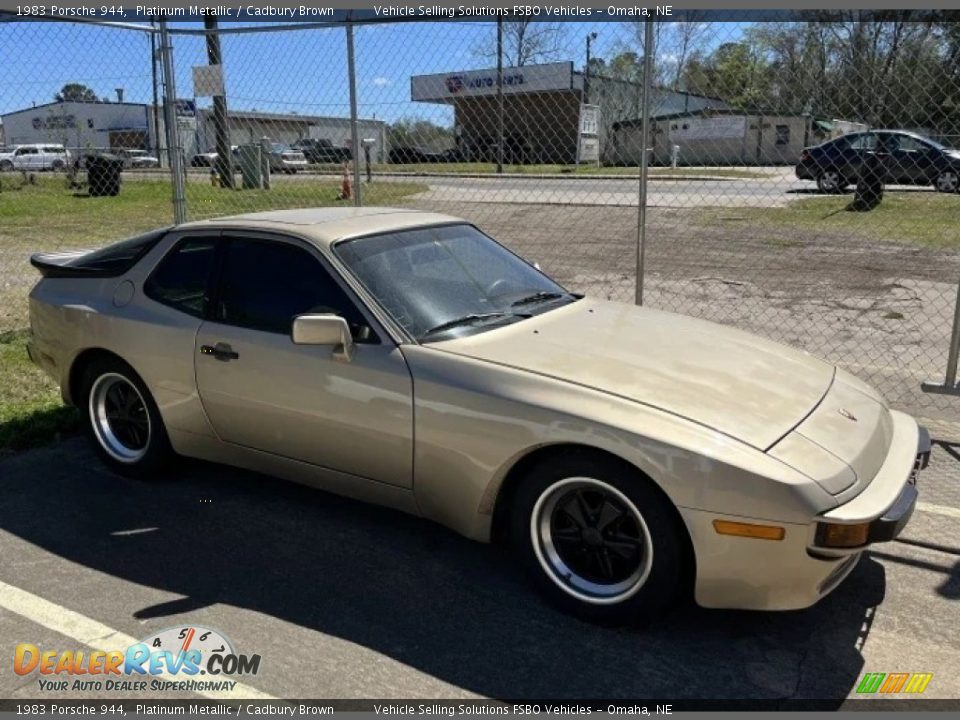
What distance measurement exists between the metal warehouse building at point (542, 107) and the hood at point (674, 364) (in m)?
2.85

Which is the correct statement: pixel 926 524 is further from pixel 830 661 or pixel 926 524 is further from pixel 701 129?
pixel 701 129

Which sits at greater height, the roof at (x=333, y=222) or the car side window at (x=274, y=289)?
the roof at (x=333, y=222)

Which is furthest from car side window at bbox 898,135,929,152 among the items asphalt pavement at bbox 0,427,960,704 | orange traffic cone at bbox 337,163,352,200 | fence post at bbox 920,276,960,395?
orange traffic cone at bbox 337,163,352,200

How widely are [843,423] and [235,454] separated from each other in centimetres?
284

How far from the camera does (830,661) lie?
9.77 feet

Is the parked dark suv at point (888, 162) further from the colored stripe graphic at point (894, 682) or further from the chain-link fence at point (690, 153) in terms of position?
the colored stripe graphic at point (894, 682)

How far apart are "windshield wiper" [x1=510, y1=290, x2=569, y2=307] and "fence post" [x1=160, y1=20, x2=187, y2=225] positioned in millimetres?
4622

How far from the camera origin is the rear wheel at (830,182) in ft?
34.6

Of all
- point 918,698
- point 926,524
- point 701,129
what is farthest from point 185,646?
point 701,129

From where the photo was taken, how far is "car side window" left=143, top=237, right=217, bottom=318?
4258 mm

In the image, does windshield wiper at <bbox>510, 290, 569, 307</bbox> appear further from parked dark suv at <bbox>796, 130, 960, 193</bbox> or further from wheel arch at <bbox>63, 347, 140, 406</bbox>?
parked dark suv at <bbox>796, 130, 960, 193</bbox>

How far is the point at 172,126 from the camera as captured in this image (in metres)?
7.75

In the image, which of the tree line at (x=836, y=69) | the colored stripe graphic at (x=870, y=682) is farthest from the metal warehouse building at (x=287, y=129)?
the colored stripe graphic at (x=870, y=682)

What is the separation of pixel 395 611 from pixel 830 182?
397 inches
